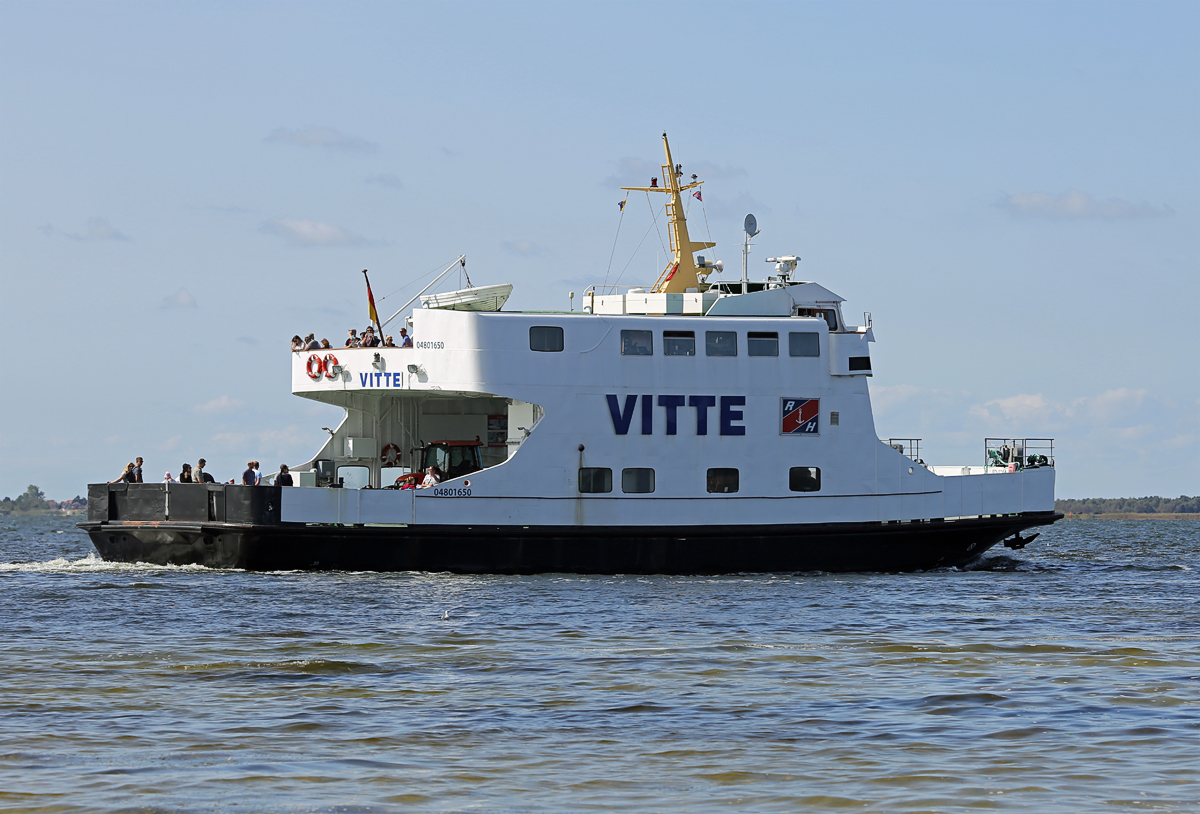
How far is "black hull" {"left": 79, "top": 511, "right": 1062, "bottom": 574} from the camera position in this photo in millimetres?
22250

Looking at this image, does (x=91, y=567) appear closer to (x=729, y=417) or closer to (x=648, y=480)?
(x=648, y=480)

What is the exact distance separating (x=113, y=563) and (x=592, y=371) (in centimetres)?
964

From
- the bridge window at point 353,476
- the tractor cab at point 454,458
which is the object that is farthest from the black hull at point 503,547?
the tractor cab at point 454,458

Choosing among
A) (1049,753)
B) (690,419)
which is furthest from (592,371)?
(1049,753)

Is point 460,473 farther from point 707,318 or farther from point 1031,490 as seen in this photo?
point 1031,490

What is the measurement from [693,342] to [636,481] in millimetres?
2814

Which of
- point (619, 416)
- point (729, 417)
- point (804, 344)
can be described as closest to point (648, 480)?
point (619, 416)

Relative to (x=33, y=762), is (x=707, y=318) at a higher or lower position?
higher

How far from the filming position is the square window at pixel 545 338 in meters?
23.2

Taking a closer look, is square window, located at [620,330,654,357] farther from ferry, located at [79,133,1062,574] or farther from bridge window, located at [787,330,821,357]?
bridge window, located at [787,330,821,357]

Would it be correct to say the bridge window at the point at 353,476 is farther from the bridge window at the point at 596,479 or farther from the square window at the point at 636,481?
the square window at the point at 636,481

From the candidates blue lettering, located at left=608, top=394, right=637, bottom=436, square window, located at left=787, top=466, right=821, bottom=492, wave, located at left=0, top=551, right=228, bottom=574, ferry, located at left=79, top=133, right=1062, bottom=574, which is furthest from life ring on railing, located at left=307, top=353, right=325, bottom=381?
square window, located at left=787, top=466, right=821, bottom=492

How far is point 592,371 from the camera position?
917 inches

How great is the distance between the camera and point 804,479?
23.9 metres
